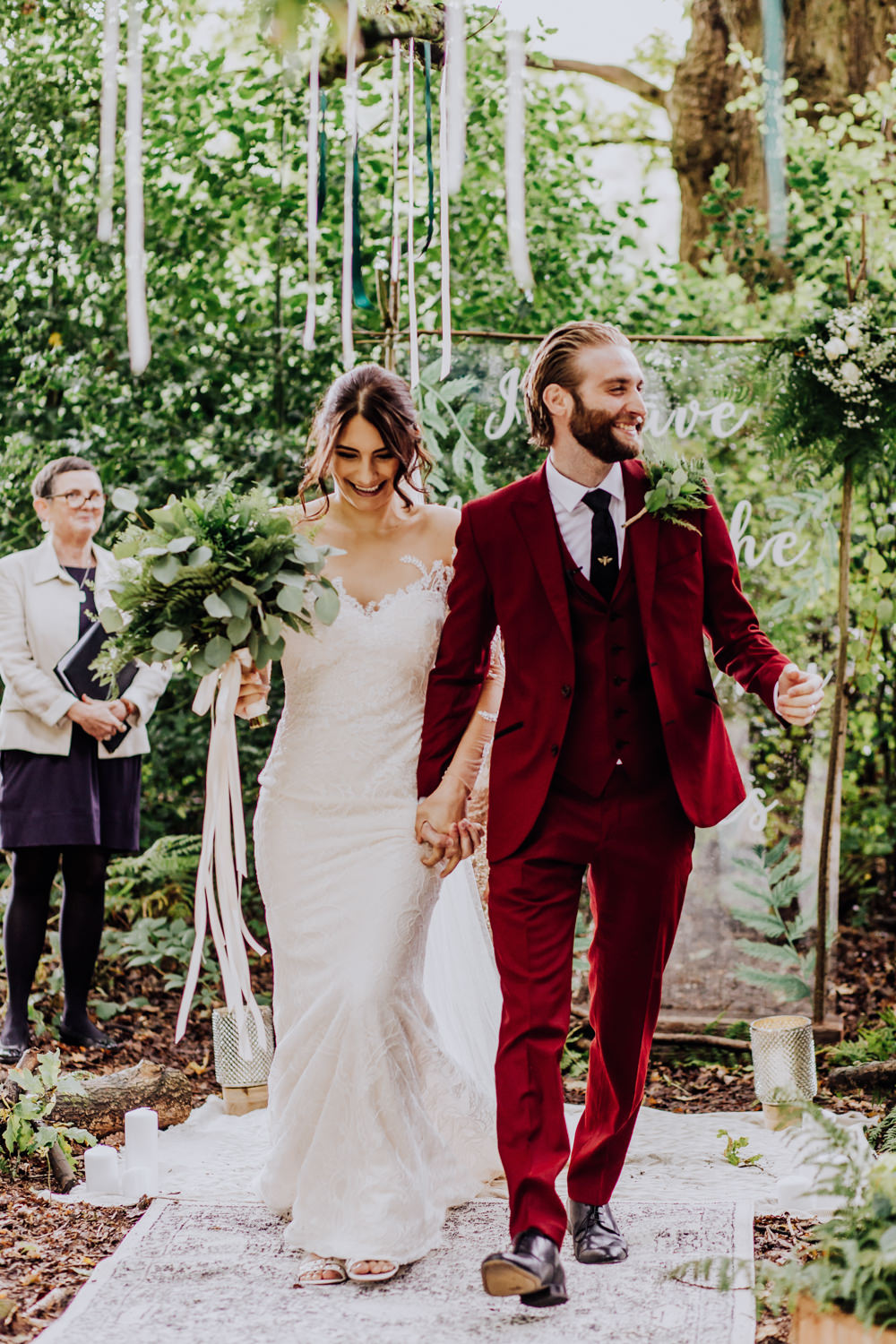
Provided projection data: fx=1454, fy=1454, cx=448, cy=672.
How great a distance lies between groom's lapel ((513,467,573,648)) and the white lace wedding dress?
42cm

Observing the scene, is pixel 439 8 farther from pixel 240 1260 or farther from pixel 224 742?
pixel 240 1260

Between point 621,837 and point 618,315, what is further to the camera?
point 618,315

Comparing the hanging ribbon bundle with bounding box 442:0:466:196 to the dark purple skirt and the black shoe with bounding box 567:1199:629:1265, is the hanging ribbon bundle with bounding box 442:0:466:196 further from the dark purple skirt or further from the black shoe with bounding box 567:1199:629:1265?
the black shoe with bounding box 567:1199:629:1265

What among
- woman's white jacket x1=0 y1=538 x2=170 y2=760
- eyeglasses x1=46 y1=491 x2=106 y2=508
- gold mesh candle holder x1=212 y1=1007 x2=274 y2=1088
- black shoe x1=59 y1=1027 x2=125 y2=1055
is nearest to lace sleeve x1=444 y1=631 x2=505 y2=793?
gold mesh candle holder x1=212 y1=1007 x2=274 y2=1088

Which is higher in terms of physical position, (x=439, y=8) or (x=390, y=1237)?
(x=439, y=8)

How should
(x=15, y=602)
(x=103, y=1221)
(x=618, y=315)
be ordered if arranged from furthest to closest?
(x=618, y=315)
(x=15, y=602)
(x=103, y=1221)

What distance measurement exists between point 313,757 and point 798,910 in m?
2.65

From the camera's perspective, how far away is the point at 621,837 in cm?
331

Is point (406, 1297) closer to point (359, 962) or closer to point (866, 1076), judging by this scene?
point (359, 962)

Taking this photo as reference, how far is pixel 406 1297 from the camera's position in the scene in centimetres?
319

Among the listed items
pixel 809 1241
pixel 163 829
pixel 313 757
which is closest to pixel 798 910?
pixel 809 1241

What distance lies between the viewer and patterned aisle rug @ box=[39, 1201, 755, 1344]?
116 inches

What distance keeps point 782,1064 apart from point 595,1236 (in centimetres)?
150

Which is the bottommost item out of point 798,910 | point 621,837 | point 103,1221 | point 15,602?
point 103,1221
